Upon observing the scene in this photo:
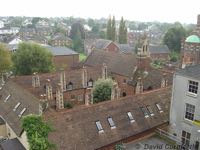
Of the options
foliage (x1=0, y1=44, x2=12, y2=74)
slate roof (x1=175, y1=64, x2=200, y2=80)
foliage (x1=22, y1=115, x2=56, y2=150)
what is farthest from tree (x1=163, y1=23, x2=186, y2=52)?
foliage (x1=22, y1=115, x2=56, y2=150)

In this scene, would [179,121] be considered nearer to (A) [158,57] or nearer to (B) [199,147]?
(B) [199,147]

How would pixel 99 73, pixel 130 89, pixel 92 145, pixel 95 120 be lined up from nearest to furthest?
pixel 92 145
pixel 95 120
pixel 130 89
pixel 99 73

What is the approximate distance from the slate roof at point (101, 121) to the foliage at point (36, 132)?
235 cm

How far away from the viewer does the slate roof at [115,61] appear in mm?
43875

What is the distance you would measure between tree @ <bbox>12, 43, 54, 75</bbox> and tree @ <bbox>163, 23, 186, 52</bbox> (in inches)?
2557

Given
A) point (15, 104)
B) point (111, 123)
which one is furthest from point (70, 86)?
point (111, 123)

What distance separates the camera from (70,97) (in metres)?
37.5

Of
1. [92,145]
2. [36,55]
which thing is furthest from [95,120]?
[36,55]

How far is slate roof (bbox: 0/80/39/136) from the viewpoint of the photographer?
86.2 feet

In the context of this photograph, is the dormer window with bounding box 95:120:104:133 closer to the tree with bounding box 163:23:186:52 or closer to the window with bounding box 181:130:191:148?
the window with bounding box 181:130:191:148

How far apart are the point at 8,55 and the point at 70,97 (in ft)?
63.2

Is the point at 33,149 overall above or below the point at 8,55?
below

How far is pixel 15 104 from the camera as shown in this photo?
2955 cm

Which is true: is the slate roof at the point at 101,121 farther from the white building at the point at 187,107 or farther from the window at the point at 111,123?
the white building at the point at 187,107
